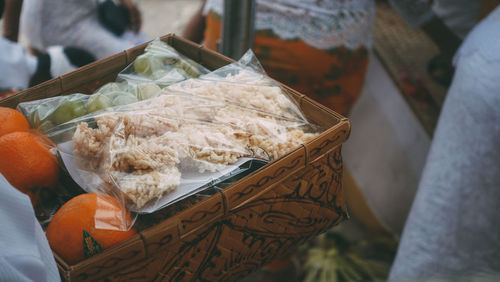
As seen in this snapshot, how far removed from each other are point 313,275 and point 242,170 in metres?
1.44

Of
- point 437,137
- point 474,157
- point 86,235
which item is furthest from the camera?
point 437,137

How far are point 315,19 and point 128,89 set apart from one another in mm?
1163

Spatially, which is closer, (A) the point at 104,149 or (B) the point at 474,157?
(A) the point at 104,149

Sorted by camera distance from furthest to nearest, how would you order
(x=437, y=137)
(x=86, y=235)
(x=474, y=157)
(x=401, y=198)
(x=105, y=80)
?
(x=401, y=198)
(x=437, y=137)
(x=474, y=157)
(x=105, y=80)
(x=86, y=235)

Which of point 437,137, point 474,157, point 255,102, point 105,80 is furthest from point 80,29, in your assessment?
point 474,157

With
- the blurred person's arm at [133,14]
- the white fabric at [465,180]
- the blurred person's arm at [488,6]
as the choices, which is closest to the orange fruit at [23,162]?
the white fabric at [465,180]

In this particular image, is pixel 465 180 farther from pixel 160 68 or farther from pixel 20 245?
pixel 20 245

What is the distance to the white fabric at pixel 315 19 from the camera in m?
1.65

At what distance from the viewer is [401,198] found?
6.87ft

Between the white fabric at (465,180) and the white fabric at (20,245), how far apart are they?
121 cm

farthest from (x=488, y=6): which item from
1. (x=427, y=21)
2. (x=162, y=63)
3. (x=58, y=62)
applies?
(x=58, y=62)

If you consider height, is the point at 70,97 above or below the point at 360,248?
above

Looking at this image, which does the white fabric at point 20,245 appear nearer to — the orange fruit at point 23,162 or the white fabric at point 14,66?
the orange fruit at point 23,162

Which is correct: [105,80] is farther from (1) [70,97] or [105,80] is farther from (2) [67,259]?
(2) [67,259]
